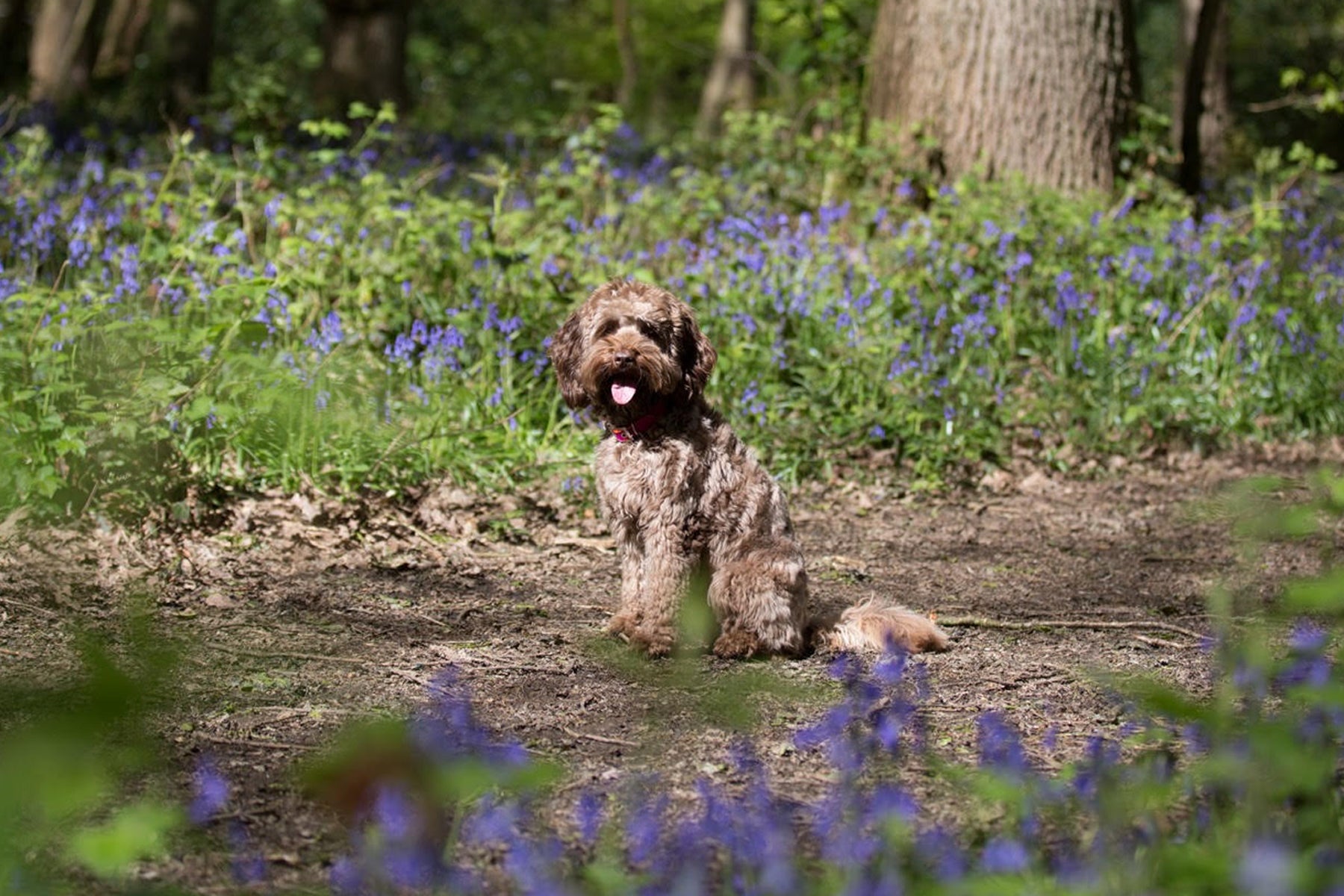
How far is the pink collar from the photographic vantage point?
4.73 meters

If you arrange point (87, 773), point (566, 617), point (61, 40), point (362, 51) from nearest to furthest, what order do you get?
point (87, 773), point (566, 617), point (362, 51), point (61, 40)

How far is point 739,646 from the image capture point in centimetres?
464

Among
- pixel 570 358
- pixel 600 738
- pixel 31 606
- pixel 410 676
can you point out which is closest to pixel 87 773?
pixel 600 738

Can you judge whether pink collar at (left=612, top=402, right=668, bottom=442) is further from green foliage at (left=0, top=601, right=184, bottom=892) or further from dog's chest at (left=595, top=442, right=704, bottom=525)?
green foliage at (left=0, top=601, right=184, bottom=892)

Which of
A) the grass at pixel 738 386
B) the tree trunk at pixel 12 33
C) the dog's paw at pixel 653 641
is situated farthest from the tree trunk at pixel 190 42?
the dog's paw at pixel 653 641

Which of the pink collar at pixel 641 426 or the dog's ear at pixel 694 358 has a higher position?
the dog's ear at pixel 694 358

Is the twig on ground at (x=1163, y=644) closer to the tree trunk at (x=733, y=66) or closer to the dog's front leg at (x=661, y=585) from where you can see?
the dog's front leg at (x=661, y=585)

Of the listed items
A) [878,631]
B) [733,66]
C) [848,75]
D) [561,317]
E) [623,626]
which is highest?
[733,66]

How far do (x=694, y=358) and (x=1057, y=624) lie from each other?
61.9 inches

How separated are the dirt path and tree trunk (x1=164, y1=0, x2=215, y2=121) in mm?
13594

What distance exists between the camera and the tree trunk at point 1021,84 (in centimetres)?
972

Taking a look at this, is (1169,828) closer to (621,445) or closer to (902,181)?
(621,445)

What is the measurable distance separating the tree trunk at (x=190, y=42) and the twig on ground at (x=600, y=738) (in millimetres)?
15830

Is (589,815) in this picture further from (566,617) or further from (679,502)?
(566,617)
